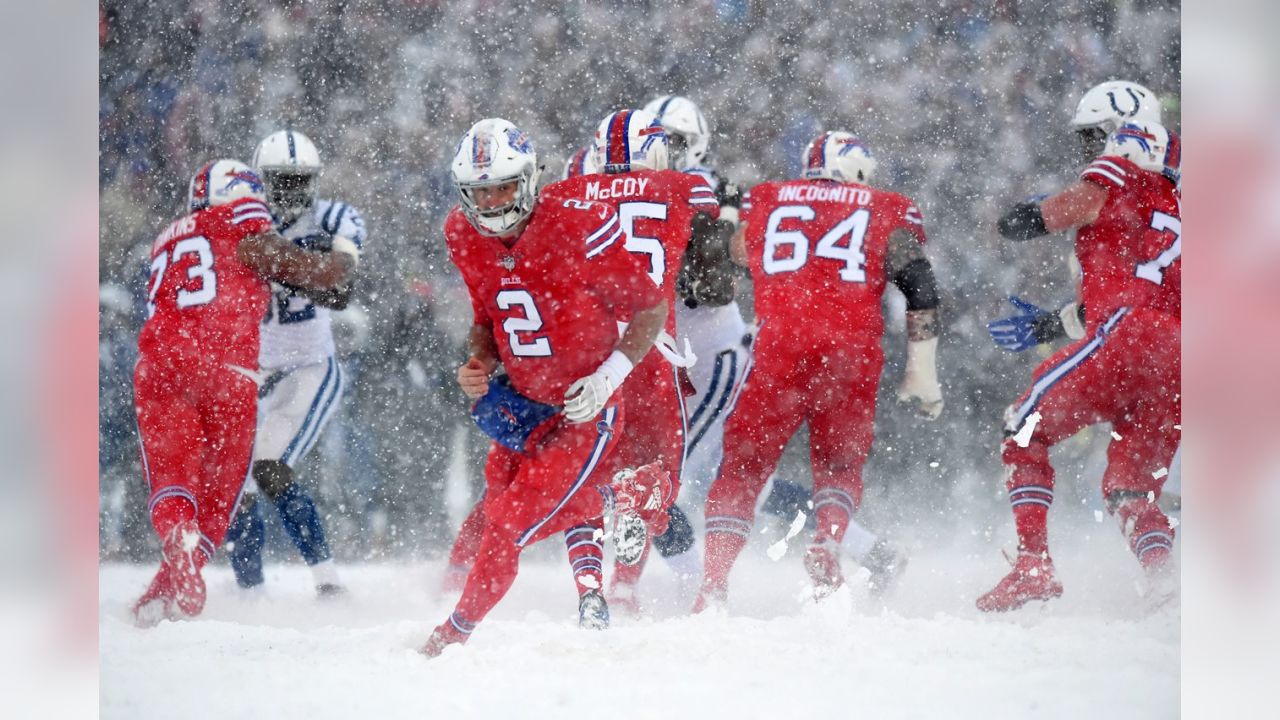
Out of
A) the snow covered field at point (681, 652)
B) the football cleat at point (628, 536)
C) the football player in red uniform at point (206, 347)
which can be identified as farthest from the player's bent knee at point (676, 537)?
the football player in red uniform at point (206, 347)

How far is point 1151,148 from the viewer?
4.31m

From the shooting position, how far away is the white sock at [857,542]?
4.42 m

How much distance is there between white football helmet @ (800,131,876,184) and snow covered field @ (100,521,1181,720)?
1195 millimetres

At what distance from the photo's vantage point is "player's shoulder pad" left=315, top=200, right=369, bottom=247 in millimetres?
4469

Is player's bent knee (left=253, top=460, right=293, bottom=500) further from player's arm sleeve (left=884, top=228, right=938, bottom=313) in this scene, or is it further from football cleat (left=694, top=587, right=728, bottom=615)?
player's arm sleeve (left=884, top=228, right=938, bottom=313)

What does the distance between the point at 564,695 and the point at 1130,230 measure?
221 centimetres

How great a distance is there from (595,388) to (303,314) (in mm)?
1247

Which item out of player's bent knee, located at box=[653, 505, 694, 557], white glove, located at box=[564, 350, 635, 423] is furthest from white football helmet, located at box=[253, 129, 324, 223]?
player's bent knee, located at box=[653, 505, 694, 557]

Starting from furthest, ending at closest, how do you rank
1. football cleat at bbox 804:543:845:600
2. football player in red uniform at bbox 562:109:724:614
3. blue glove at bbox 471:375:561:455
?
football cleat at bbox 804:543:845:600
football player in red uniform at bbox 562:109:724:614
blue glove at bbox 471:375:561:455

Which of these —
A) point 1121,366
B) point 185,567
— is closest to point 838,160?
point 1121,366
